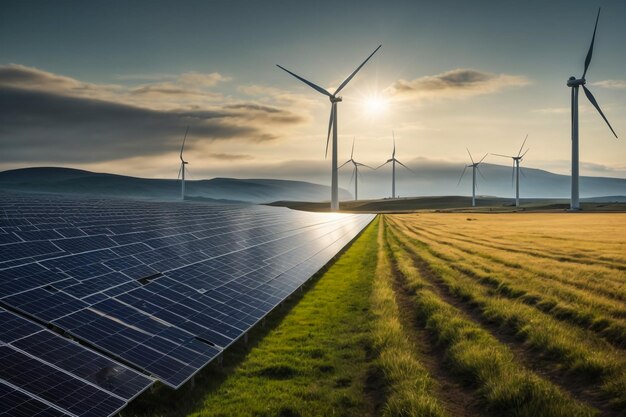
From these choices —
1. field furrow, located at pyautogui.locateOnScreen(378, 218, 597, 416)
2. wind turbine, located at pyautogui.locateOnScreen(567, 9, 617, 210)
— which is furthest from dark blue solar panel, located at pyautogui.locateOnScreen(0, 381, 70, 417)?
wind turbine, located at pyautogui.locateOnScreen(567, 9, 617, 210)

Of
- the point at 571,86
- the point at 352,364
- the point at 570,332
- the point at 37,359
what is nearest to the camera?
the point at 37,359

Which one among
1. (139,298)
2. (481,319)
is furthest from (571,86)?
(139,298)

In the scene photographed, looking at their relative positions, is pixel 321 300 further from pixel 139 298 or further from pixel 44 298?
pixel 44 298

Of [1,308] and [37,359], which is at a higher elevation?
[1,308]

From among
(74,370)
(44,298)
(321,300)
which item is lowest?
(321,300)

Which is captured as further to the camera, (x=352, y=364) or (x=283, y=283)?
(x=283, y=283)

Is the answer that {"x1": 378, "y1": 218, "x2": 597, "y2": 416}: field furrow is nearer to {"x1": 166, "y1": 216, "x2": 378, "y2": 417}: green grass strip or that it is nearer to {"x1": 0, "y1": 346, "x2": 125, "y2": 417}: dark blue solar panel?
{"x1": 166, "y1": 216, "x2": 378, "y2": 417}: green grass strip

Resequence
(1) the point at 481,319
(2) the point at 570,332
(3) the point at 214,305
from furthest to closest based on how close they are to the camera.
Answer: (1) the point at 481,319 → (3) the point at 214,305 → (2) the point at 570,332

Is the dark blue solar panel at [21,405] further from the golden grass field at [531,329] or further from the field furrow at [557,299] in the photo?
the field furrow at [557,299]
